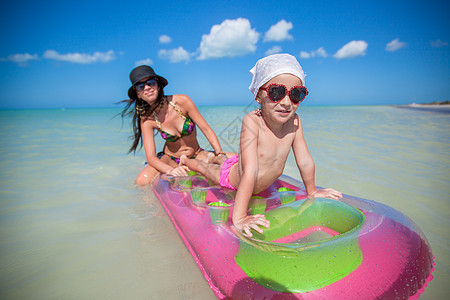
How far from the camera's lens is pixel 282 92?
154 cm

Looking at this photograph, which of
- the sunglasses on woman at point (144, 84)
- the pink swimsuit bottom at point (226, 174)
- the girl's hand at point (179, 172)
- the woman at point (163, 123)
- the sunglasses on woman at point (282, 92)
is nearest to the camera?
the sunglasses on woman at point (282, 92)

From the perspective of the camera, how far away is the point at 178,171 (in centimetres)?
266

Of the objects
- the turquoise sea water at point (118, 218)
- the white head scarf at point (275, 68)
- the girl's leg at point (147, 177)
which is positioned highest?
the white head scarf at point (275, 68)

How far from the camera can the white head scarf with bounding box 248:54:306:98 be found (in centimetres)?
154

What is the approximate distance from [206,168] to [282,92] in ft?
4.32

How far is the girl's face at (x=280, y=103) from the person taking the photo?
1.55 metres

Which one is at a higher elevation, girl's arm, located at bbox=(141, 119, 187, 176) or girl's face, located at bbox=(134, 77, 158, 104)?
girl's face, located at bbox=(134, 77, 158, 104)

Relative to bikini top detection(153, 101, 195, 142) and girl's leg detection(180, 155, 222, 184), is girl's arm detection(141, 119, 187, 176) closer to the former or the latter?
bikini top detection(153, 101, 195, 142)

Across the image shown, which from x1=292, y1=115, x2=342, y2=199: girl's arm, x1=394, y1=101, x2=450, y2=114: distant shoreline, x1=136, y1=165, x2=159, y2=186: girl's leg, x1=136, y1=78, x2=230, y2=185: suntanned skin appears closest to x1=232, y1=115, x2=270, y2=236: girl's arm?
x1=292, y1=115, x2=342, y2=199: girl's arm

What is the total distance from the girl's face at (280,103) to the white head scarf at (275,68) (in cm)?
3

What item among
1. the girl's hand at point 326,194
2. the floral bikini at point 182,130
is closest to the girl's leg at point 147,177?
the floral bikini at point 182,130

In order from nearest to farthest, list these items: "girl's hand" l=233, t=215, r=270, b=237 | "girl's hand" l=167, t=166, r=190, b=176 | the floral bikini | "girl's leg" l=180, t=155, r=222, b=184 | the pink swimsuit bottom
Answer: "girl's hand" l=233, t=215, r=270, b=237 < the pink swimsuit bottom < "girl's leg" l=180, t=155, r=222, b=184 < "girl's hand" l=167, t=166, r=190, b=176 < the floral bikini

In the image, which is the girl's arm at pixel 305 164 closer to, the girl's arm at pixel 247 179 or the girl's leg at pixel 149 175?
the girl's arm at pixel 247 179

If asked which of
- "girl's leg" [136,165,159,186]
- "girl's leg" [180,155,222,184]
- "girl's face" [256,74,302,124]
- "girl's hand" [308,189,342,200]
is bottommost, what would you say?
"girl's leg" [136,165,159,186]
